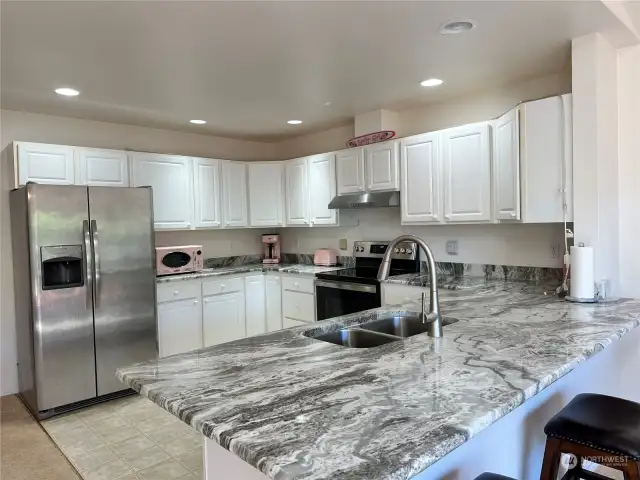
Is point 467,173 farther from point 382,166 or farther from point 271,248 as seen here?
point 271,248

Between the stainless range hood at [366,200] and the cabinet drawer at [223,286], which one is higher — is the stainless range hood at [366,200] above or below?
above

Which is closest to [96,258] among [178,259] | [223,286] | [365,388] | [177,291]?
[177,291]

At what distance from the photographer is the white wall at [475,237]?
330cm

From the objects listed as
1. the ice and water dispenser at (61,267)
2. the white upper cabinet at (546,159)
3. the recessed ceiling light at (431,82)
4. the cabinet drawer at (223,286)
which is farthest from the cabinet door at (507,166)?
the ice and water dispenser at (61,267)

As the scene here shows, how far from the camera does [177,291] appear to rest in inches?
166

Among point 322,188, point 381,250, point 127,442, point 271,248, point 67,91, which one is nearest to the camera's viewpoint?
point 127,442

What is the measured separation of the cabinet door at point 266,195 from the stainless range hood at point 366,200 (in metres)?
0.94

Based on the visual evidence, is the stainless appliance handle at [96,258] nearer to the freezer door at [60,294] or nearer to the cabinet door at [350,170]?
the freezer door at [60,294]

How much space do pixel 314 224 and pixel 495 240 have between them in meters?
1.90

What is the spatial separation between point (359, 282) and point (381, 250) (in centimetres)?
60

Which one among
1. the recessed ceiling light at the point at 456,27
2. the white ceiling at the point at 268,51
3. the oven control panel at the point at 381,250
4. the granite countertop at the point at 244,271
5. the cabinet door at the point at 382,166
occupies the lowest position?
the granite countertop at the point at 244,271

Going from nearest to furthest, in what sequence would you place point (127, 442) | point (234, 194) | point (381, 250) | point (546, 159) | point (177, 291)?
1. point (546, 159)
2. point (127, 442)
3. point (177, 291)
4. point (381, 250)
5. point (234, 194)

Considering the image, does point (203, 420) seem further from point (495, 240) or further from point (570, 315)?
point (495, 240)

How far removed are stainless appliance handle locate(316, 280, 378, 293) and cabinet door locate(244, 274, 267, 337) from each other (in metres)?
0.87
